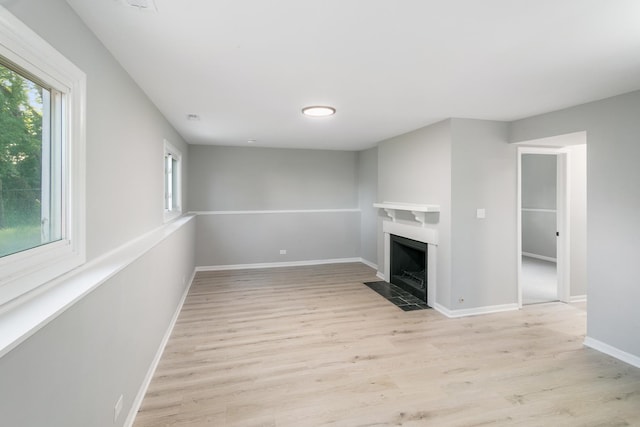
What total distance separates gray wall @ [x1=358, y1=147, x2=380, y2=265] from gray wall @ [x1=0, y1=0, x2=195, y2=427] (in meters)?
4.07

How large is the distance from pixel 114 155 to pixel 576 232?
5.33m

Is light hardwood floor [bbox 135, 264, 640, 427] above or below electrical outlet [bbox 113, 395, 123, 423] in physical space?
below

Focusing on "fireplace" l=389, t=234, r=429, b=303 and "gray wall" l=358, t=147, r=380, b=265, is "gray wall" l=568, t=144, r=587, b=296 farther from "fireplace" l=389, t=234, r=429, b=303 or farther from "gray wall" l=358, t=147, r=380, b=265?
"gray wall" l=358, t=147, r=380, b=265

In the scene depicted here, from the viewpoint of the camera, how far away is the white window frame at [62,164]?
1104 mm

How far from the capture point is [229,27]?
171cm

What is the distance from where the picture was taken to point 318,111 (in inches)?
131

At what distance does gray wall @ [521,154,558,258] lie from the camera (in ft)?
22.1

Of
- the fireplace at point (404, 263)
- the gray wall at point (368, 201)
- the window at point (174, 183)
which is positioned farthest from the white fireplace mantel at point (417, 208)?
the window at point (174, 183)

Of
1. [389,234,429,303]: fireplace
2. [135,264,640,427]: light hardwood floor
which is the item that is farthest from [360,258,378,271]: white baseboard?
[135,264,640,427]: light hardwood floor

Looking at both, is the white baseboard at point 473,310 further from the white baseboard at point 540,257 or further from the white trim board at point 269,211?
the white baseboard at point 540,257

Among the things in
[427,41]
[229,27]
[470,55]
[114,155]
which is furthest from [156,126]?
[470,55]

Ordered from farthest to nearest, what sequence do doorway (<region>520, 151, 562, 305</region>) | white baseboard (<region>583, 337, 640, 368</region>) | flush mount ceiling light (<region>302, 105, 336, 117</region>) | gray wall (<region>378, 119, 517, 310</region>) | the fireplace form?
doorway (<region>520, 151, 562, 305</region>)
the fireplace
gray wall (<region>378, 119, 517, 310</region>)
flush mount ceiling light (<region>302, 105, 336, 117</region>)
white baseboard (<region>583, 337, 640, 368</region>)

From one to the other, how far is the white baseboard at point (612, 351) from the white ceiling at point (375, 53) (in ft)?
7.58

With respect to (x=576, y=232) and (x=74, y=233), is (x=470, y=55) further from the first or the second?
(x=576, y=232)
